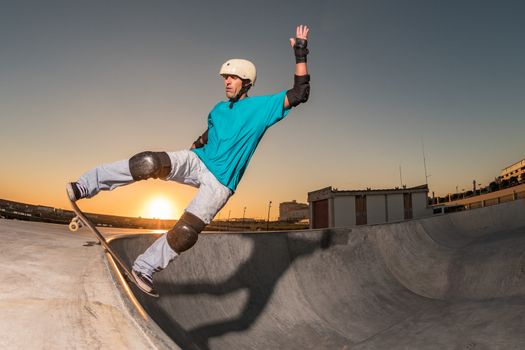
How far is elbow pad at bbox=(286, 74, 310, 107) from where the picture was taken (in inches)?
123

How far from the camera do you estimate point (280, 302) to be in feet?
19.2

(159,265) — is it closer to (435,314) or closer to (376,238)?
(435,314)

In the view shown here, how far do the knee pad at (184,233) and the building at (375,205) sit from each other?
106 feet

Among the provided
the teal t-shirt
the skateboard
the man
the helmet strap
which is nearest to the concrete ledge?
the skateboard

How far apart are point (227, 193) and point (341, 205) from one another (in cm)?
3229

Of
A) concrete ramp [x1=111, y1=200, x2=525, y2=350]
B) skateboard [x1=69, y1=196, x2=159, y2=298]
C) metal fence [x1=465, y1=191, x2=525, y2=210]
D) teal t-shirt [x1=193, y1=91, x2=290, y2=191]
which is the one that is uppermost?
metal fence [x1=465, y1=191, x2=525, y2=210]

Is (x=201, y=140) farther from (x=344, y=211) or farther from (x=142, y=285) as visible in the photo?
(x=344, y=211)

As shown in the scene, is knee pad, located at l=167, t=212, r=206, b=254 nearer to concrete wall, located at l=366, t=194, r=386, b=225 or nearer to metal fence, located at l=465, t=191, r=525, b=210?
concrete wall, located at l=366, t=194, r=386, b=225

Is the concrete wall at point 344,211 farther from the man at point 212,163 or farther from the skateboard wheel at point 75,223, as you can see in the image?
the skateboard wheel at point 75,223

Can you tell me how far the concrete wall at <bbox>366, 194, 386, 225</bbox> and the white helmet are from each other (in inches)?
1340

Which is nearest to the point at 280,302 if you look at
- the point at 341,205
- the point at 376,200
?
the point at 341,205

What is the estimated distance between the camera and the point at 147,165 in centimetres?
283

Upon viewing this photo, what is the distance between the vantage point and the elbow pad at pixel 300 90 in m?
3.13

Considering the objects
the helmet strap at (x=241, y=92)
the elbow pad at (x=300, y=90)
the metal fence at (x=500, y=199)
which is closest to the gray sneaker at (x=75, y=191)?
the helmet strap at (x=241, y=92)
